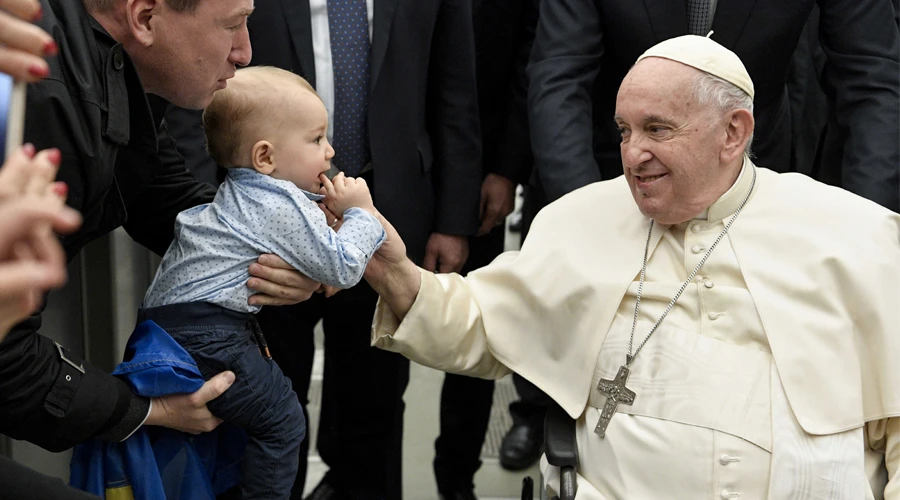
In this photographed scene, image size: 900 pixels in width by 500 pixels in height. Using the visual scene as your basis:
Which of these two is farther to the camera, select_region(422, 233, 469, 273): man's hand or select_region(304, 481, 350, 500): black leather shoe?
select_region(304, 481, 350, 500): black leather shoe

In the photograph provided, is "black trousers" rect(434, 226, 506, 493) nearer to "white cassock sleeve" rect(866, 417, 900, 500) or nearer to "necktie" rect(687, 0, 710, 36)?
"necktie" rect(687, 0, 710, 36)

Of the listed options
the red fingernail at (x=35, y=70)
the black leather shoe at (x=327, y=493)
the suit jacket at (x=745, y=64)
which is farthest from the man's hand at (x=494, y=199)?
the red fingernail at (x=35, y=70)

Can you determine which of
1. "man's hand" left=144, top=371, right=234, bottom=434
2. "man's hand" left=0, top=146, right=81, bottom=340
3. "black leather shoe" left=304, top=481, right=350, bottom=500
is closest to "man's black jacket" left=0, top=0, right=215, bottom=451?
"man's hand" left=144, top=371, right=234, bottom=434

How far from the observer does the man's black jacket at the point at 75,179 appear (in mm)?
2055

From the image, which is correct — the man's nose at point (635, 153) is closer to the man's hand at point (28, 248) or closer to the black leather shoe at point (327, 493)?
the man's hand at point (28, 248)

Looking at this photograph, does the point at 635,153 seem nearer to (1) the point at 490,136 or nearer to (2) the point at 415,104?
(2) the point at 415,104

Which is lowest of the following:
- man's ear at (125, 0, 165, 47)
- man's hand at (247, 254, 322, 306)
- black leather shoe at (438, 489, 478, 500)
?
black leather shoe at (438, 489, 478, 500)

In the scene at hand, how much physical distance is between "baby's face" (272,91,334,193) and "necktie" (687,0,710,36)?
1.50 m

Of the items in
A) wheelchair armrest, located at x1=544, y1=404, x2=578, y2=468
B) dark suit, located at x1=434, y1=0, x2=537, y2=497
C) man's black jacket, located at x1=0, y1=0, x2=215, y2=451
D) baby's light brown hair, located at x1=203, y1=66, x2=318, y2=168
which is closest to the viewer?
man's black jacket, located at x1=0, y1=0, x2=215, y2=451

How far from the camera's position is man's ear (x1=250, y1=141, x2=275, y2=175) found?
8.22 ft

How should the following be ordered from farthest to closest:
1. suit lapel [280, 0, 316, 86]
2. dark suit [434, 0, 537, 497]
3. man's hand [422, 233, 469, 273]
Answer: dark suit [434, 0, 537, 497] → man's hand [422, 233, 469, 273] → suit lapel [280, 0, 316, 86]

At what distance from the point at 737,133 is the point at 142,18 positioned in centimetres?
147

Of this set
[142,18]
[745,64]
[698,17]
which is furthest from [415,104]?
[142,18]

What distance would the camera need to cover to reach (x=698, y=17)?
353 cm
